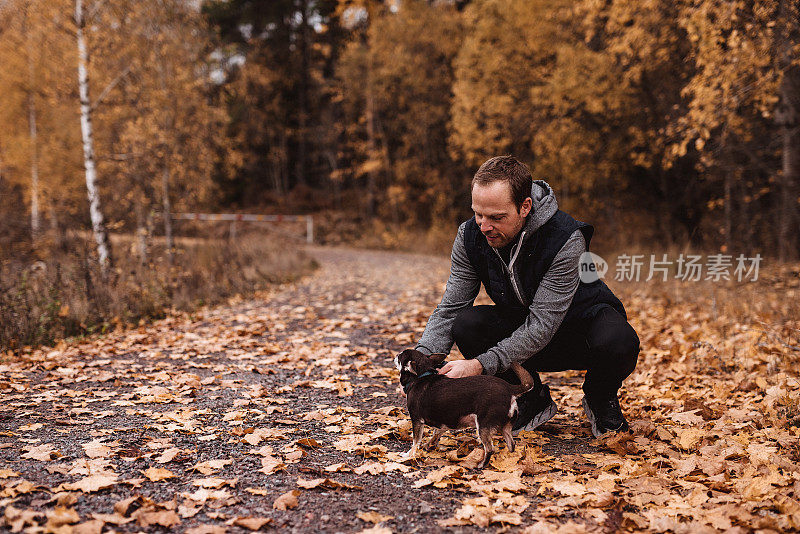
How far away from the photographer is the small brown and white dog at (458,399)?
2.81 metres

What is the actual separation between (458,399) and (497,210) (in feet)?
3.45

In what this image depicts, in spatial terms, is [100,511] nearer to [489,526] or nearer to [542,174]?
[489,526]

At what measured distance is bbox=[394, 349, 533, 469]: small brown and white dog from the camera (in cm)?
281

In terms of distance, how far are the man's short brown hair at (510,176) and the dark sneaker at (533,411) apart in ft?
4.39

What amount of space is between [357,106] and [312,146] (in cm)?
699

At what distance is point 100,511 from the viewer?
234 centimetres

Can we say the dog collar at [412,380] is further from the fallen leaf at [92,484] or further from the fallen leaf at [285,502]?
the fallen leaf at [92,484]

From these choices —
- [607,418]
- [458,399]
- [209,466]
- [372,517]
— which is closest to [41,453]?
[209,466]

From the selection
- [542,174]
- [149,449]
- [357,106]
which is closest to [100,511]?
[149,449]

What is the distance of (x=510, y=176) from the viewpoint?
2928 millimetres

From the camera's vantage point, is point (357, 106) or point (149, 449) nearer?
point (149, 449)

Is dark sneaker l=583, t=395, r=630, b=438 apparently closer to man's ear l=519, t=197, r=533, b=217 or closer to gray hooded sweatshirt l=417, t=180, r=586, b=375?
gray hooded sweatshirt l=417, t=180, r=586, b=375

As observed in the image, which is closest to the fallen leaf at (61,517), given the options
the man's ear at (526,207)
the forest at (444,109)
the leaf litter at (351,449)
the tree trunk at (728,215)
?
the leaf litter at (351,449)

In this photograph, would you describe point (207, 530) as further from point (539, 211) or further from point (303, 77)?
point (303, 77)
